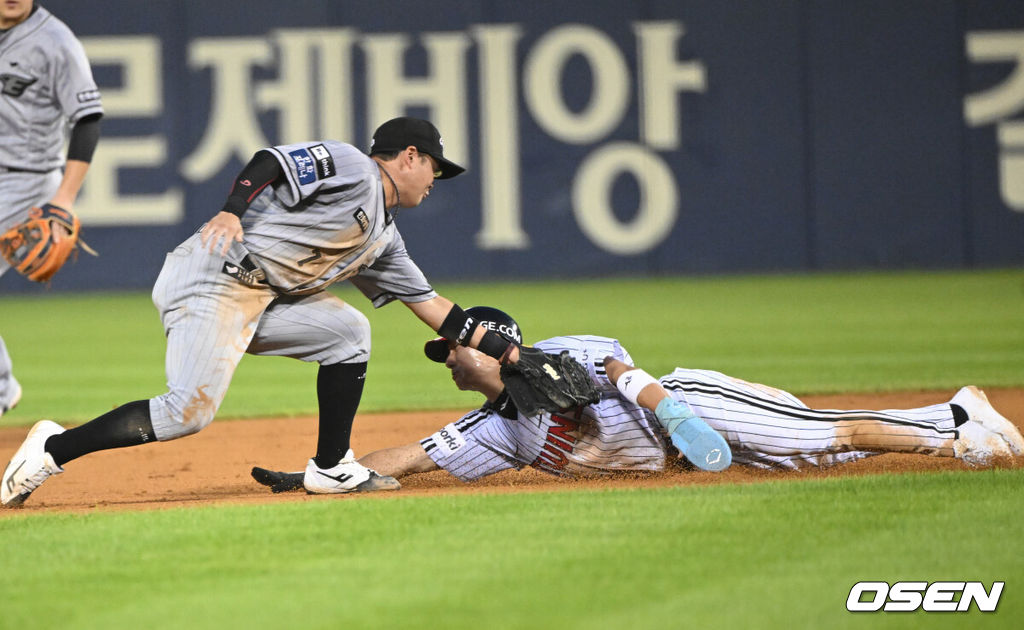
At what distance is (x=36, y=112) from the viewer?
5.53 metres

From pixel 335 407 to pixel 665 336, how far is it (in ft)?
19.8

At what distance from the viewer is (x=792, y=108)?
56.1ft

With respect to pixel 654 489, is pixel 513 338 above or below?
above

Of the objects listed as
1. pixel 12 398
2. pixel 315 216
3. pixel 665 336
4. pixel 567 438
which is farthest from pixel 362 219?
pixel 665 336

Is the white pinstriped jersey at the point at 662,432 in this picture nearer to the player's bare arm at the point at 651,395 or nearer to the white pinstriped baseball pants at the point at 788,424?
the white pinstriped baseball pants at the point at 788,424

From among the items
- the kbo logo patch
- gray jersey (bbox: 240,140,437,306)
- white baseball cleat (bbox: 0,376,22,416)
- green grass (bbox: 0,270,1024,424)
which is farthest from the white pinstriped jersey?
green grass (bbox: 0,270,1024,424)

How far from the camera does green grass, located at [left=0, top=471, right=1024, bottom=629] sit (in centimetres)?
324

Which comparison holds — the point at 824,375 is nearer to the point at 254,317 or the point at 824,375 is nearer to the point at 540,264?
A: the point at 254,317

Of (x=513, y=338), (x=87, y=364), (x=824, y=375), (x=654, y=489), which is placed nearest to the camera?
(x=654, y=489)

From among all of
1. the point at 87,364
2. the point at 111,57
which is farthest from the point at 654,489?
the point at 111,57

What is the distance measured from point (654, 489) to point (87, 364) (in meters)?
6.61

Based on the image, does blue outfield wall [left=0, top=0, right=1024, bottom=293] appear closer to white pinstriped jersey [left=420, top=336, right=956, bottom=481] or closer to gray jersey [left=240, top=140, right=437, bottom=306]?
white pinstriped jersey [left=420, top=336, right=956, bottom=481]

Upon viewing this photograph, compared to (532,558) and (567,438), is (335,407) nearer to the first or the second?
(567,438)

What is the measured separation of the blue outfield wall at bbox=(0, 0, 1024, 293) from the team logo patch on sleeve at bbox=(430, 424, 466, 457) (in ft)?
39.3
